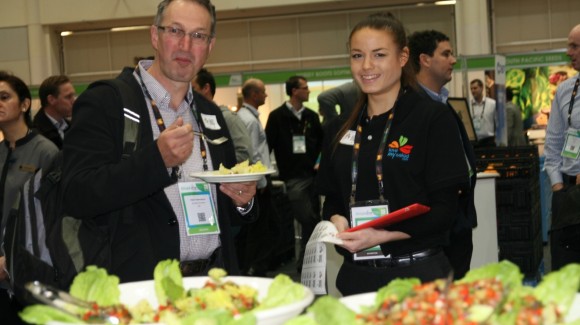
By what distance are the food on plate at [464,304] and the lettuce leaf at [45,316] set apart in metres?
0.37

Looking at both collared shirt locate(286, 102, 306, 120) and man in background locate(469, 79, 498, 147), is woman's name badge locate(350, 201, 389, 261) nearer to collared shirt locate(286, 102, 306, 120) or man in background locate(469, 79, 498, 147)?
man in background locate(469, 79, 498, 147)

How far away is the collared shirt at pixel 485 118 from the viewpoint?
8672 millimetres

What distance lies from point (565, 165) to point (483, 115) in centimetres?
480

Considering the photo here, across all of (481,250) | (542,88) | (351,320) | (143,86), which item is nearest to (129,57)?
(542,88)

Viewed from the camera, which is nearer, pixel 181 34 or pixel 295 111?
pixel 181 34

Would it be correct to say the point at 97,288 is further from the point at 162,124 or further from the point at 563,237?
the point at 563,237

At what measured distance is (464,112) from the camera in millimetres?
7023

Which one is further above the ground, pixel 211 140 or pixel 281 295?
pixel 211 140

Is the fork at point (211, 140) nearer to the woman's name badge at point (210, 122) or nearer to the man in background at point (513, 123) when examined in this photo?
the woman's name badge at point (210, 122)

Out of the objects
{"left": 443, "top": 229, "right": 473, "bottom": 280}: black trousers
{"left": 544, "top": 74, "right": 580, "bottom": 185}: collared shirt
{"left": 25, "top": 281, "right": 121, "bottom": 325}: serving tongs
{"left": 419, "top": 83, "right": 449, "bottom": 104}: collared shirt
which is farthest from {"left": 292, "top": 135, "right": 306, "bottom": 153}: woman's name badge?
{"left": 25, "top": 281, "right": 121, "bottom": 325}: serving tongs

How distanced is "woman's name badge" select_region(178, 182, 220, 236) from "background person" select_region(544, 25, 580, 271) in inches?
98.9

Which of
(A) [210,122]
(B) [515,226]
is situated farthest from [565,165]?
(A) [210,122]

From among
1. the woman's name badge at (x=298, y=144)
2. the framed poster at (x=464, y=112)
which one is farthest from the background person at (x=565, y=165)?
the woman's name badge at (x=298, y=144)

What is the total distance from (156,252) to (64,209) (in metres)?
0.29
